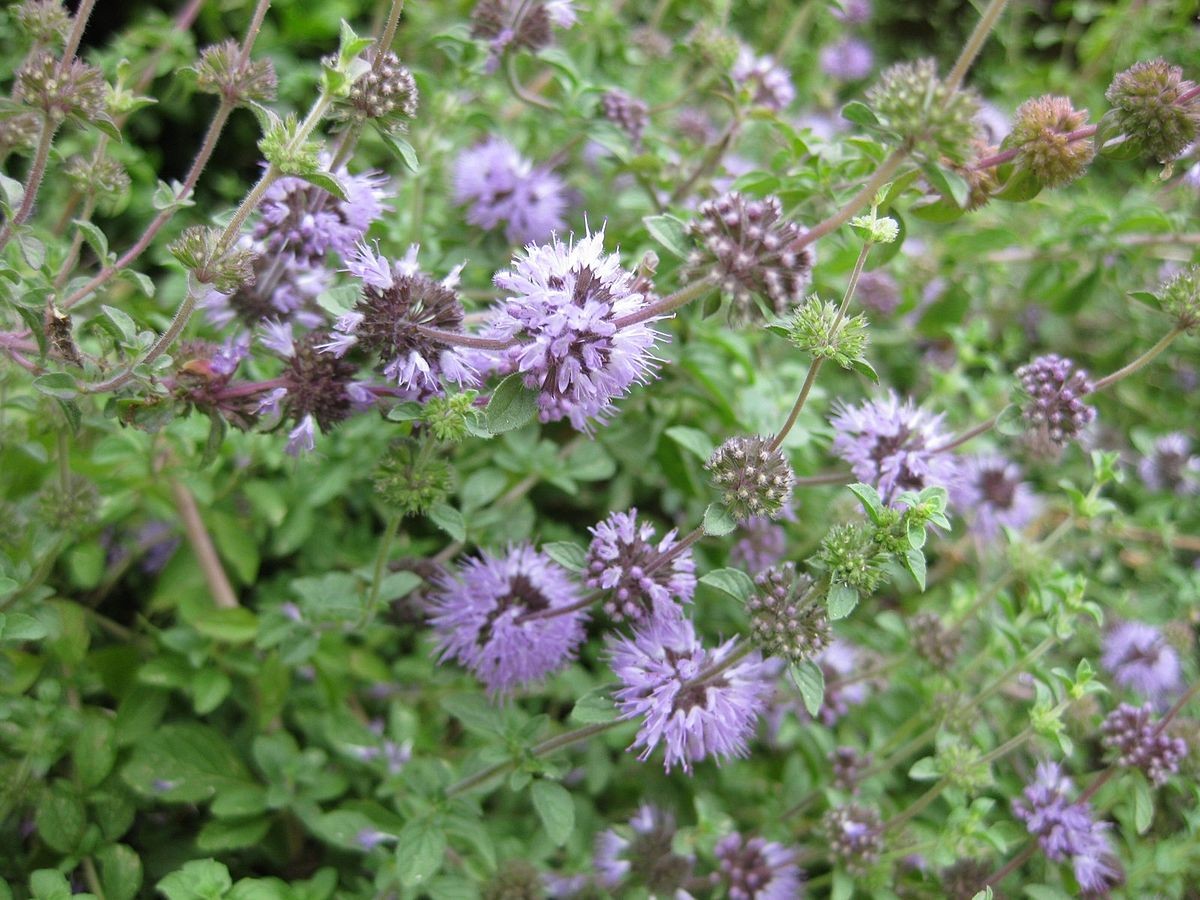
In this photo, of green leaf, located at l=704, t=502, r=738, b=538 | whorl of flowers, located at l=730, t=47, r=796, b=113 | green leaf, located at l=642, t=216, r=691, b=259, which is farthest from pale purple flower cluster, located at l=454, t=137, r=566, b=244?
green leaf, located at l=704, t=502, r=738, b=538

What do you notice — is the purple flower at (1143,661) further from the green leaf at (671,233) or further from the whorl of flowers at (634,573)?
the green leaf at (671,233)

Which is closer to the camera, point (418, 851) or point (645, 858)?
point (418, 851)

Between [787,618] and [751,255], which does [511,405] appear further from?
[787,618]

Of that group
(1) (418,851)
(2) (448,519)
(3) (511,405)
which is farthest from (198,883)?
(3) (511,405)

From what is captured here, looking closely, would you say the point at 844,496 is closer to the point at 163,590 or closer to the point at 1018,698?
the point at 1018,698

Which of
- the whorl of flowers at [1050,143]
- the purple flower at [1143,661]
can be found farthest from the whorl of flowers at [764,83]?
the purple flower at [1143,661]

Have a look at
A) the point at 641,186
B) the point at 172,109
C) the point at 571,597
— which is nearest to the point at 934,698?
the point at 571,597
